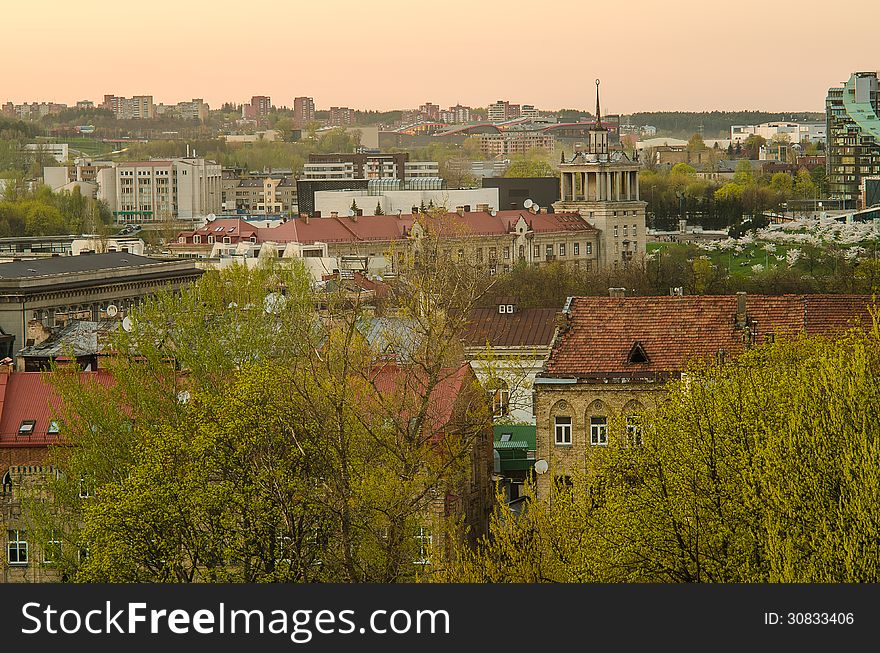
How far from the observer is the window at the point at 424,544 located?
34812 millimetres

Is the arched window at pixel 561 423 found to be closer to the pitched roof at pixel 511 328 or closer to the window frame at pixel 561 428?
the window frame at pixel 561 428

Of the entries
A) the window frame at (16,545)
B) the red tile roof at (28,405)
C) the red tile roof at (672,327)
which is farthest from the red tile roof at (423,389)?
the window frame at (16,545)

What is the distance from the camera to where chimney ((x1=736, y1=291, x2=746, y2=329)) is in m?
Result: 42.6

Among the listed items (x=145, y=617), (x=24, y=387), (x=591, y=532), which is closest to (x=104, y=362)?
(x=24, y=387)

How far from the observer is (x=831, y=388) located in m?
29.5

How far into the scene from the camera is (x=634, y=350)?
1668 inches

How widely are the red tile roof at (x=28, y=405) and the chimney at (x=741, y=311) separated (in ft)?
41.2

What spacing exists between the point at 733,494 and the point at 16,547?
55.8ft

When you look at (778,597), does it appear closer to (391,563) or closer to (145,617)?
(145,617)

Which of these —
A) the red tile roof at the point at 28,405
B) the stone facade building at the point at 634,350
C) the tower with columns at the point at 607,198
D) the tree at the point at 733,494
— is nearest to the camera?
the tree at the point at 733,494

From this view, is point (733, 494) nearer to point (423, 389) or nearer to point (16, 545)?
point (423, 389)

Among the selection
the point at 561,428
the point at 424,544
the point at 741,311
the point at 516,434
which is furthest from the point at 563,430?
the point at 424,544

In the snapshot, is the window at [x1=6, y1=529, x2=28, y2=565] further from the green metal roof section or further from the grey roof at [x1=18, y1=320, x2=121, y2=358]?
the green metal roof section

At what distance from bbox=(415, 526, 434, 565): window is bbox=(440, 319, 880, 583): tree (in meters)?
1.59
